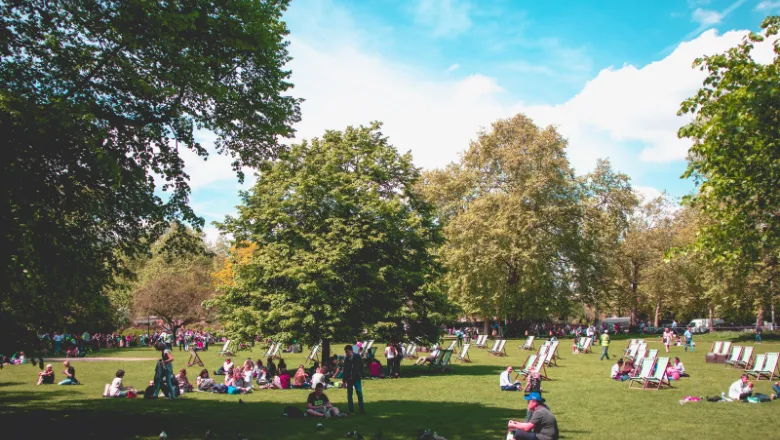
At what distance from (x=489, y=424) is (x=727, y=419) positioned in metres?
5.44

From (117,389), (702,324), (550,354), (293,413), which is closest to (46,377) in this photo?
(117,389)

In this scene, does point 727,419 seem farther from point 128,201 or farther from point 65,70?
point 65,70

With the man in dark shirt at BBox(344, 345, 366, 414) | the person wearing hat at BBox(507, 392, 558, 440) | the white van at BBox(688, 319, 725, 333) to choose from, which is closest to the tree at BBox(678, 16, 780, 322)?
the person wearing hat at BBox(507, 392, 558, 440)

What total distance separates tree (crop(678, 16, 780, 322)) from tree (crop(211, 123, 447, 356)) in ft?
37.7

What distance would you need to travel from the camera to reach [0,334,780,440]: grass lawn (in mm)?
11500

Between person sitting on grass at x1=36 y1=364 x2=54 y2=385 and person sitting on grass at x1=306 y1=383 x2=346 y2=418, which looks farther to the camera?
person sitting on grass at x1=36 y1=364 x2=54 y2=385

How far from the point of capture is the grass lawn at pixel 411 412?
1150 cm

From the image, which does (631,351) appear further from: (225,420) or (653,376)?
(225,420)

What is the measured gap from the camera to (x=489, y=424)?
1245 centimetres

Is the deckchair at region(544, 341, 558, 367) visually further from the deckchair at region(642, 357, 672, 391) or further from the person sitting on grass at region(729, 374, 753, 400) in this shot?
the person sitting on grass at region(729, 374, 753, 400)

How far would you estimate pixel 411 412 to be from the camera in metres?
14.4

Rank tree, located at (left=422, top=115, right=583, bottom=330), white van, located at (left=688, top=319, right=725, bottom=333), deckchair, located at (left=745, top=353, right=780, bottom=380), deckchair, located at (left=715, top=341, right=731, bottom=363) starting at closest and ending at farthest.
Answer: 1. deckchair, located at (left=745, top=353, right=780, bottom=380)
2. deckchair, located at (left=715, top=341, right=731, bottom=363)
3. tree, located at (left=422, top=115, right=583, bottom=330)
4. white van, located at (left=688, top=319, right=725, bottom=333)

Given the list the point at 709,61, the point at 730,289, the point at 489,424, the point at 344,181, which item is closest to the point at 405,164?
the point at 344,181

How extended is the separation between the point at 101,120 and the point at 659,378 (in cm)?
1774
